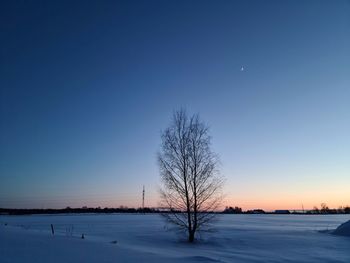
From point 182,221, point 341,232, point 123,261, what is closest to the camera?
point 123,261

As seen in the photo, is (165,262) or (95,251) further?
(95,251)

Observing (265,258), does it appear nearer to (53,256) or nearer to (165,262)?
(165,262)

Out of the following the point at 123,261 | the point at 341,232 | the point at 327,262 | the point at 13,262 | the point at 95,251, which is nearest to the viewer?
the point at 13,262

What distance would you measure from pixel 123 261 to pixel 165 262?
1.60 meters

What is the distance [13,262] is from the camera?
11.6 meters

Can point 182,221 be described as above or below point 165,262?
above

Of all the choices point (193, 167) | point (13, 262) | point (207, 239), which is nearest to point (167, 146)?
point (193, 167)

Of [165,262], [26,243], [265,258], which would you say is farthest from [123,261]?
[265,258]

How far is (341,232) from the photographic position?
34.9 meters

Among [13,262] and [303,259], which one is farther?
[303,259]

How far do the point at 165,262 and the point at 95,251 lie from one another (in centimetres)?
356

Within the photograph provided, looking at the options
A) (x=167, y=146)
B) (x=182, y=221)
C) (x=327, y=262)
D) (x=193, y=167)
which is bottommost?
(x=327, y=262)

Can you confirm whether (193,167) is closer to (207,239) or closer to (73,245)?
(207,239)

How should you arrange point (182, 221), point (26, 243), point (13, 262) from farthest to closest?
point (182, 221) < point (26, 243) < point (13, 262)
